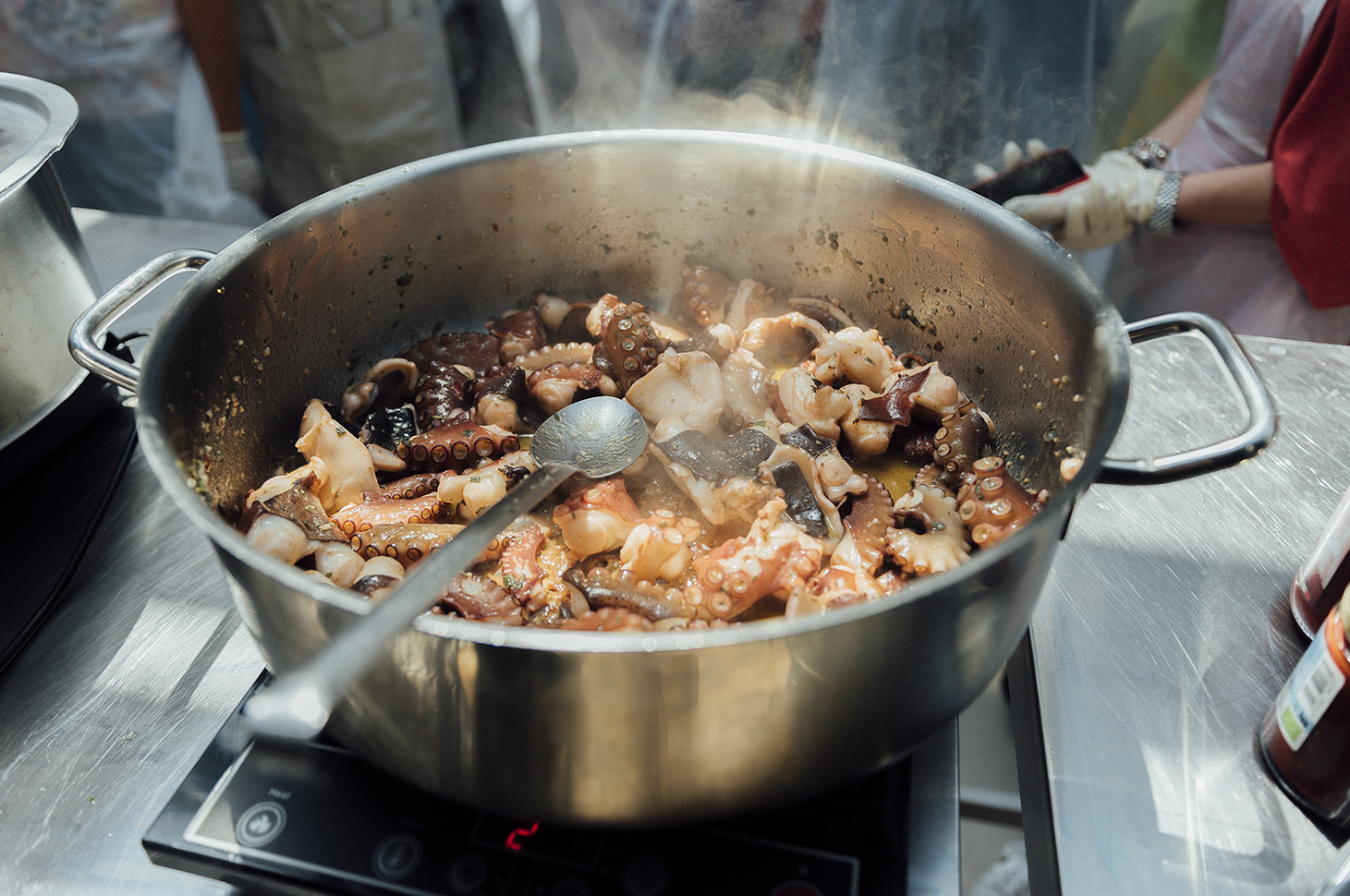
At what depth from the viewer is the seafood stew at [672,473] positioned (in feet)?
4.30

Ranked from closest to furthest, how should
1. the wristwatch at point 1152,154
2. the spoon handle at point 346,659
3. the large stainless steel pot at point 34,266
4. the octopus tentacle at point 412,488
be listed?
the spoon handle at point 346,659, the large stainless steel pot at point 34,266, the octopus tentacle at point 412,488, the wristwatch at point 1152,154

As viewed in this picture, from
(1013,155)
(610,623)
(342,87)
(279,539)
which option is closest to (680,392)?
(610,623)

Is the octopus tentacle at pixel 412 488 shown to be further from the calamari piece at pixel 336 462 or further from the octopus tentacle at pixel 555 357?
the octopus tentacle at pixel 555 357

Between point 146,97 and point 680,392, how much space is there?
3326mm

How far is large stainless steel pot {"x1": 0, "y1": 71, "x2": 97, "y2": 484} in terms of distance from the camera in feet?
4.73

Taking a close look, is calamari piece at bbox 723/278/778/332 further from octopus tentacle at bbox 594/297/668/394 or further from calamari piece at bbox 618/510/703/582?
calamari piece at bbox 618/510/703/582

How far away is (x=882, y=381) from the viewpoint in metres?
1.78

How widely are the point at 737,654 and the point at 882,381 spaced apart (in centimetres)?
112

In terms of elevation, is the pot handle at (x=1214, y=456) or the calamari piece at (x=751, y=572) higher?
the pot handle at (x=1214, y=456)

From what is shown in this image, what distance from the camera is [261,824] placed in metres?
1.08

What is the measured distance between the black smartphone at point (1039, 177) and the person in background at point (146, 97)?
11.3 ft

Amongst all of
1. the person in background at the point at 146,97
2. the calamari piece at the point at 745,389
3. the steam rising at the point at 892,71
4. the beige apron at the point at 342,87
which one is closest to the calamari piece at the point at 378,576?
the calamari piece at the point at 745,389

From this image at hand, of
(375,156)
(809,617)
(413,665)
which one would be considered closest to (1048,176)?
(809,617)

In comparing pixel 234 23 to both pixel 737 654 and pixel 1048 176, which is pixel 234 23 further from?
pixel 737 654
